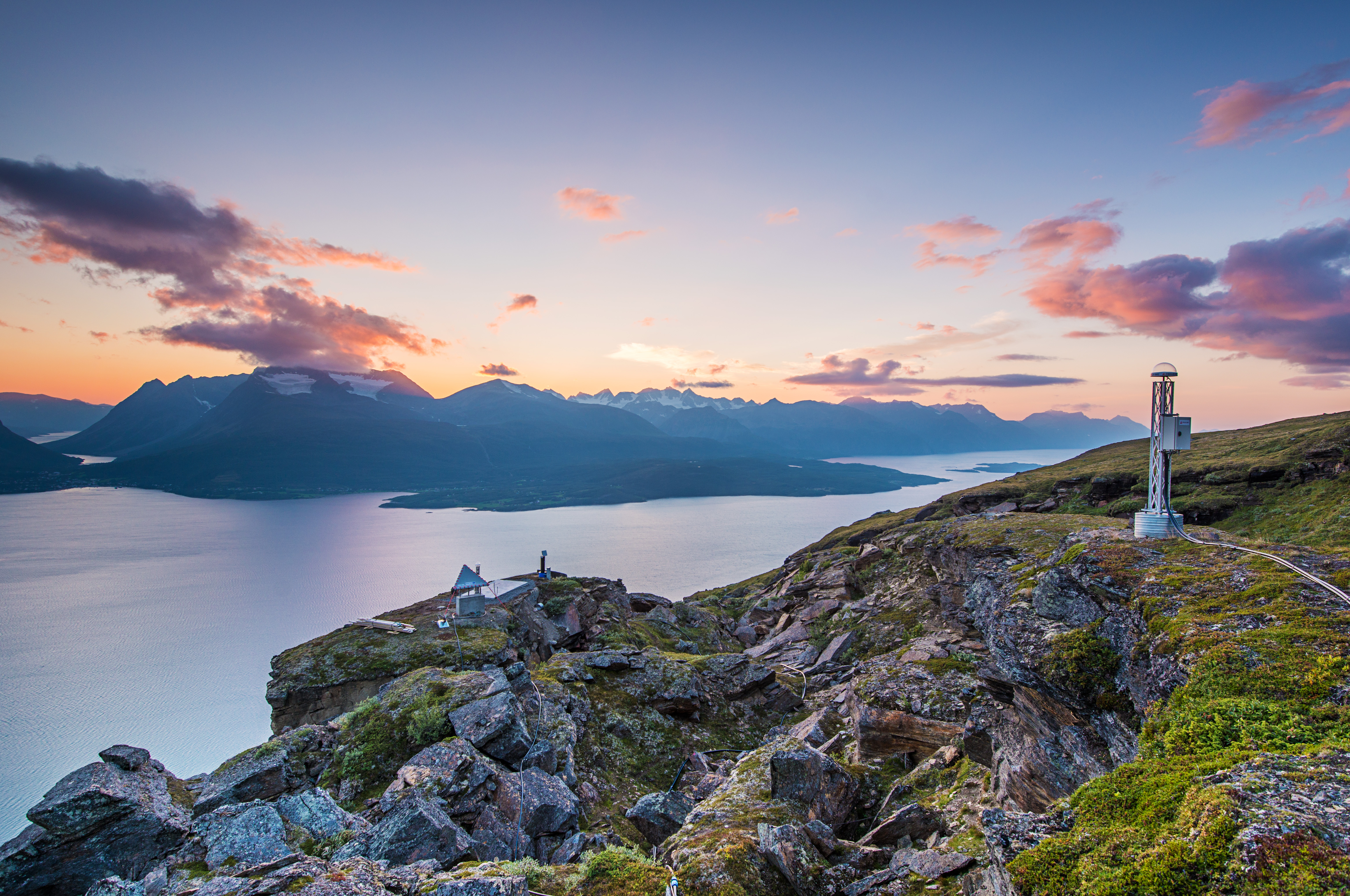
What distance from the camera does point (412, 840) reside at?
30.5 ft

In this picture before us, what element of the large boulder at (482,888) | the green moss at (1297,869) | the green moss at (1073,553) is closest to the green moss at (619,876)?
the large boulder at (482,888)

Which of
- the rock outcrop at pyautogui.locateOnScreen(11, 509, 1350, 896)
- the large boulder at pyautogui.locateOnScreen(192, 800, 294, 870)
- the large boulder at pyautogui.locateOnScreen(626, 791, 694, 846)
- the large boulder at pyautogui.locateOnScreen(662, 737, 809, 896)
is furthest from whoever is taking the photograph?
the large boulder at pyautogui.locateOnScreen(626, 791, 694, 846)

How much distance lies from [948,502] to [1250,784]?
65423 millimetres

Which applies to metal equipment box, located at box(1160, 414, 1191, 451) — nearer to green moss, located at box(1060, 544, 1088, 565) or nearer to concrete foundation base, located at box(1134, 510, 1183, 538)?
concrete foundation base, located at box(1134, 510, 1183, 538)

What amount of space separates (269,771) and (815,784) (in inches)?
Result: 498

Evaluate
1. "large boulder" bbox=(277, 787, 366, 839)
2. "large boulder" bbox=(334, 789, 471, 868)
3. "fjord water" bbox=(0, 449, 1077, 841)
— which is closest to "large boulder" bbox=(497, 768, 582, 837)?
"large boulder" bbox=(334, 789, 471, 868)

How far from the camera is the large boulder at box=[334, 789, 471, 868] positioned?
9102mm

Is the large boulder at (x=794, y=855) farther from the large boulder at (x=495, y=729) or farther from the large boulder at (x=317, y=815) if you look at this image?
the large boulder at (x=317, y=815)

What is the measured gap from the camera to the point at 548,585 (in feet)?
116

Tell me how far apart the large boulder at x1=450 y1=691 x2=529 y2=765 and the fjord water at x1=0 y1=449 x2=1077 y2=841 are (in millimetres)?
54875

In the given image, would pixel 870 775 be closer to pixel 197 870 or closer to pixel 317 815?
pixel 317 815

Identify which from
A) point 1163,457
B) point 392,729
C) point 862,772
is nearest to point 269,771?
point 392,729

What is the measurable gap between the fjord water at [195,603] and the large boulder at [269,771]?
51.8m

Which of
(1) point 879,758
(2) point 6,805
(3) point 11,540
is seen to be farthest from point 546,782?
(3) point 11,540
